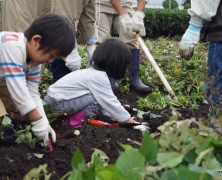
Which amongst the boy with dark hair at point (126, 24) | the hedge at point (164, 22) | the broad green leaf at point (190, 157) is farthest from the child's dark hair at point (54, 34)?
the hedge at point (164, 22)

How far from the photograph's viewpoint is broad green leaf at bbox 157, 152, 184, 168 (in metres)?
1.17

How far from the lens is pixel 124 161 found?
113 centimetres

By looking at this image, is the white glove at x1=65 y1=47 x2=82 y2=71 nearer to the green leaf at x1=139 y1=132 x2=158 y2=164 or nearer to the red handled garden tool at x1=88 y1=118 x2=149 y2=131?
the red handled garden tool at x1=88 y1=118 x2=149 y2=131

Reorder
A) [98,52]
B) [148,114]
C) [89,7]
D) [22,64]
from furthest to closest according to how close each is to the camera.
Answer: [89,7] → [148,114] → [98,52] → [22,64]

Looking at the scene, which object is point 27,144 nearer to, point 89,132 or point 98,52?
point 89,132

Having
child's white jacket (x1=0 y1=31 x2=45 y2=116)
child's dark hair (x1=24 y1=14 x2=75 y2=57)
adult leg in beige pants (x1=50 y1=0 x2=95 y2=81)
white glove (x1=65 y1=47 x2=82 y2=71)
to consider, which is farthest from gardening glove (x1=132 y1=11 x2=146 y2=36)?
child's white jacket (x1=0 y1=31 x2=45 y2=116)

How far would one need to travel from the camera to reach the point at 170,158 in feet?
3.93

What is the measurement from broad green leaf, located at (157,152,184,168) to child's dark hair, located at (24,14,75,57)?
5.07 ft

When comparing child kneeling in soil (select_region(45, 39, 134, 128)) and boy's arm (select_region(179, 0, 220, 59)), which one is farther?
child kneeling in soil (select_region(45, 39, 134, 128))

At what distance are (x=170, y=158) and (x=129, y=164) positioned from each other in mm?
125

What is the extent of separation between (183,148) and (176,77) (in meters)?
4.08

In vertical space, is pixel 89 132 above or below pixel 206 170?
below

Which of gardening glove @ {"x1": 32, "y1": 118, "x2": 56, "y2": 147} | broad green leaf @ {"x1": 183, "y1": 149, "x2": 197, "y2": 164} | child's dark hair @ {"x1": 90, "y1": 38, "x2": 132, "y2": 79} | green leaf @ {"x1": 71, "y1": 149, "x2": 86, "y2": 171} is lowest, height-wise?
gardening glove @ {"x1": 32, "y1": 118, "x2": 56, "y2": 147}

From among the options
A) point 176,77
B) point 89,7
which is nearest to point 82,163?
point 89,7
